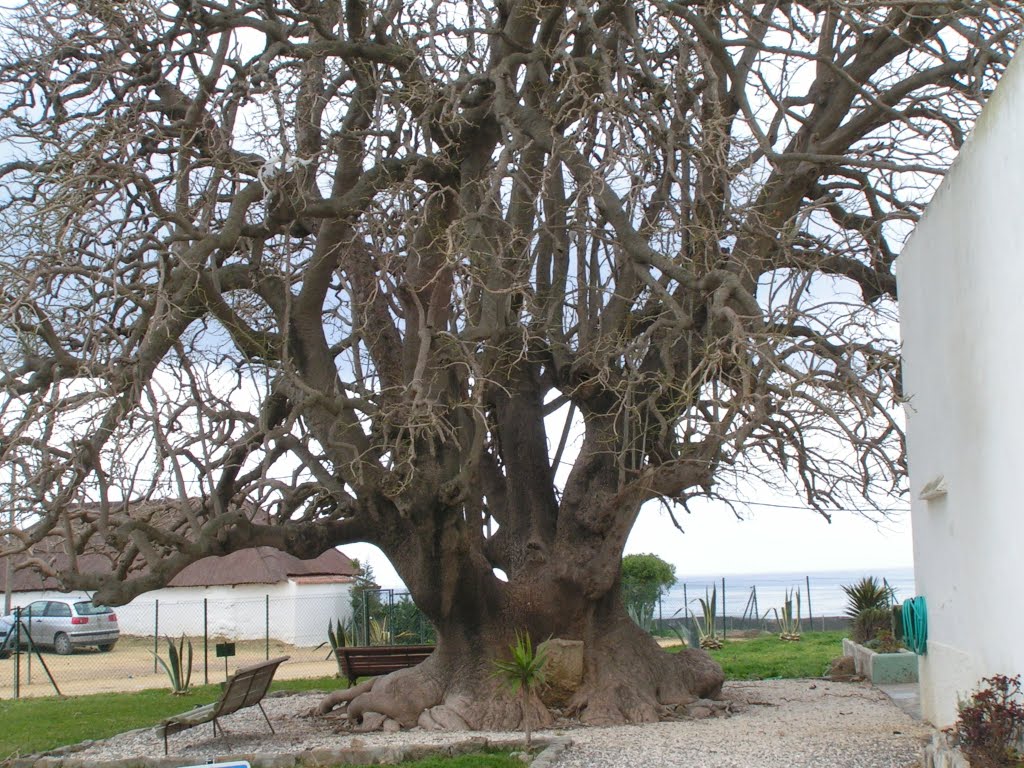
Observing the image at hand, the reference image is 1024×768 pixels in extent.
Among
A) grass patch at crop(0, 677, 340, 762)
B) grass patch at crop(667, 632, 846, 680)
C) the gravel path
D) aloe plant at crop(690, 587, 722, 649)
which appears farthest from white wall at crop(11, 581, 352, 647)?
the gravel path

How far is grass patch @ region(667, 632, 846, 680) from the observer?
1816cm

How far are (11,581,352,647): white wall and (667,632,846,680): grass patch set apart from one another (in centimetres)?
1329

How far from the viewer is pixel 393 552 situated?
42.1ft

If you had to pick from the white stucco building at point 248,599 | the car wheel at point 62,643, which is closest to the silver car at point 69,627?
the car wheel at point 62,643

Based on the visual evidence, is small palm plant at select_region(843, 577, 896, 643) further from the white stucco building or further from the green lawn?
the white stucco building

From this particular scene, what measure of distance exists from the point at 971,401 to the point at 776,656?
1395 centimetres

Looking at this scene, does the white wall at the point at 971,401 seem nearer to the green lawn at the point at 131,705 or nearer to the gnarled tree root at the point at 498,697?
the gnarled tree root at the point at 498,697

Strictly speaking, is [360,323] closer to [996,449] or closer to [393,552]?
[393,552]

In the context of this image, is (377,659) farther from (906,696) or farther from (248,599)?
(248,599)

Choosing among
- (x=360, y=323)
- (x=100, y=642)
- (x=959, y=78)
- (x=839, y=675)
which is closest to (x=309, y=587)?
(x=100, y=642)

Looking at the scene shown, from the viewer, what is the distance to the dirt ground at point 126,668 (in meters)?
22.1

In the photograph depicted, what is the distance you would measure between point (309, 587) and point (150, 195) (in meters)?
28.0

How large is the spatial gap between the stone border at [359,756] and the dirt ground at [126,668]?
10.7 metres

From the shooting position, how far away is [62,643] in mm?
31781
